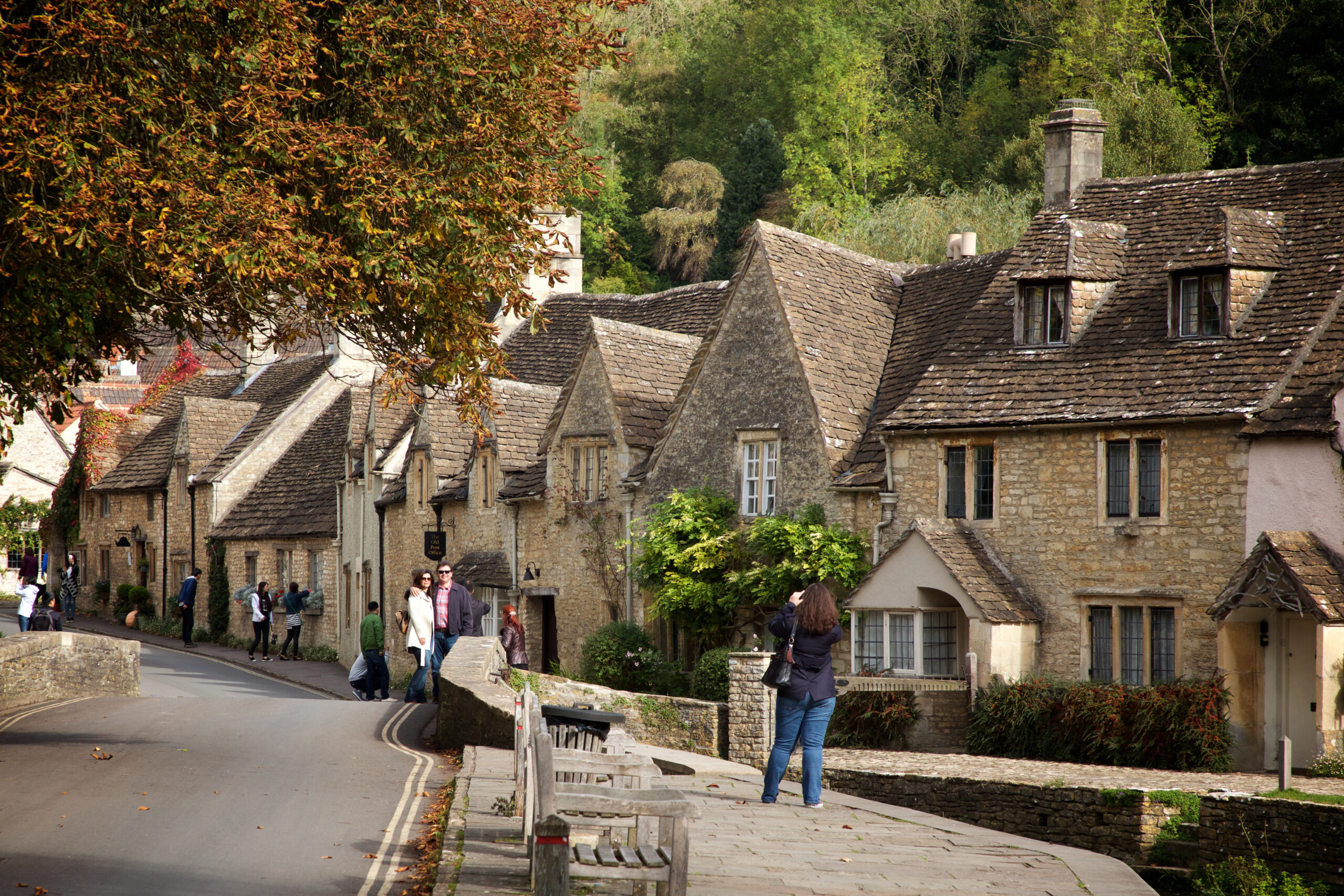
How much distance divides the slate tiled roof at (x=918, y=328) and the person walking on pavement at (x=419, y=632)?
743cm

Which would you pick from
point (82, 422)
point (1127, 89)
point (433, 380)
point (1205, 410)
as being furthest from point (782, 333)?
point (82, 422)

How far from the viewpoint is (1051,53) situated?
52406 mm

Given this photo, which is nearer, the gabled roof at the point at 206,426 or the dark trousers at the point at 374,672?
the dark trousers at the point at 374,672

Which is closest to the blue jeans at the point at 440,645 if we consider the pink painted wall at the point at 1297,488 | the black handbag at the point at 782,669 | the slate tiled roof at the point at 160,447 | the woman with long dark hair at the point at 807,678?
the woman with long dark hair at the point at 807,678

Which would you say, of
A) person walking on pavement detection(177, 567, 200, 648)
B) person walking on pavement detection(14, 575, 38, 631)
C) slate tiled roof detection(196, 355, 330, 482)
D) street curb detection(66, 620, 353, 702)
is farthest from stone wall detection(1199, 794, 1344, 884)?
person walking on pavement detection(177, 567, 200, 648)

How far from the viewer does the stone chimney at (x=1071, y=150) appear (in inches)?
1097

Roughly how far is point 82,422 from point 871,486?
29309 mm

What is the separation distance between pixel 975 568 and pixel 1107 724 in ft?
10.4

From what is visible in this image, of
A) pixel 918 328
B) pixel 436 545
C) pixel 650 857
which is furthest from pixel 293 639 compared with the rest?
pixel 650 857

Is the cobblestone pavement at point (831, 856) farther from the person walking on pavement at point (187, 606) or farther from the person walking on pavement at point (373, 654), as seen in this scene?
the person walking on pavement at point (187, 606)

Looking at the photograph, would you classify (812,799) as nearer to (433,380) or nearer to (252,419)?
(433,380)

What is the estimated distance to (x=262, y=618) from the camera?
127 feet

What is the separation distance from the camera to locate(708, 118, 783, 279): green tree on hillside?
61000 mm

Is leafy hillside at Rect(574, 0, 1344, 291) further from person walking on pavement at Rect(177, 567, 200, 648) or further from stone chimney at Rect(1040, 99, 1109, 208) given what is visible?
person walking on pavement at Rect(177, 567, 200, 648)
